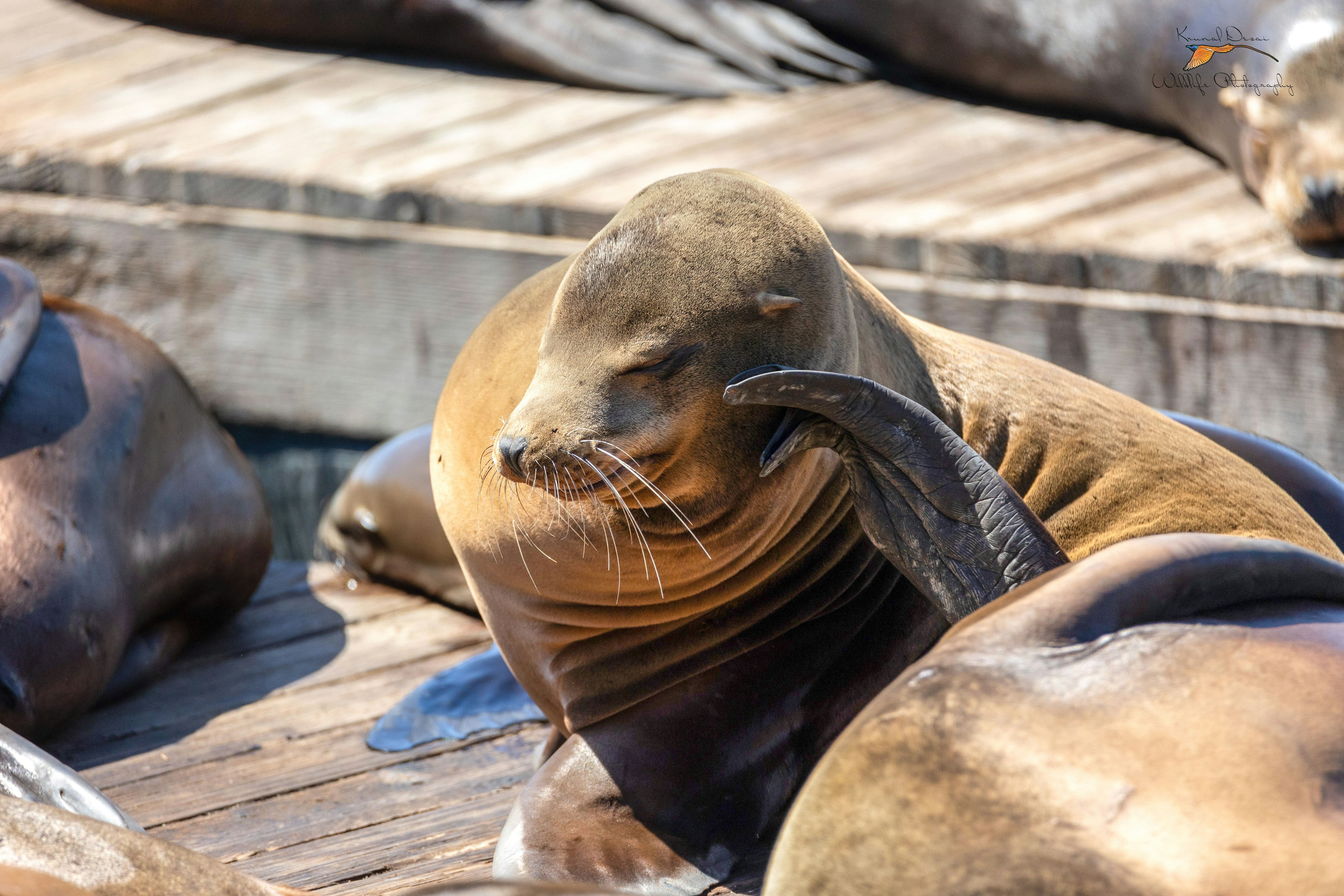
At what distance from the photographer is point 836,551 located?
2330 millimetres

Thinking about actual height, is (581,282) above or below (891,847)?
above

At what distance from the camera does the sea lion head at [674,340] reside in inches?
77.0

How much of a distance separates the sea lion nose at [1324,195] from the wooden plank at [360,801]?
7.31ft

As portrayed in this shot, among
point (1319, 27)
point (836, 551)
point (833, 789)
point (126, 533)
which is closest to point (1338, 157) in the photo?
point (1319, 27)

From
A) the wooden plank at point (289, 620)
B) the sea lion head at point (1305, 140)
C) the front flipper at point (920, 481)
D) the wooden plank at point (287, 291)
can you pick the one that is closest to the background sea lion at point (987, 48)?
the sea lion head at point (1305, 140)

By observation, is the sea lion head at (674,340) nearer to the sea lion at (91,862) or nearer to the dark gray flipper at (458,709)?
the sea lion at (91,862)

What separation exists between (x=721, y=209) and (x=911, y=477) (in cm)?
44

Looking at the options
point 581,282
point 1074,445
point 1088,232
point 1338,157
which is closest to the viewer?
point 581,282

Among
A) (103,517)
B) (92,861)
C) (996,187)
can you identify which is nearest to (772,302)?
(92,861)

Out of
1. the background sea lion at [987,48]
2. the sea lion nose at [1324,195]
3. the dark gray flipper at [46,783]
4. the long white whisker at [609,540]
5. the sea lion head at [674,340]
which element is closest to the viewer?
the sea lion head at [674,340]

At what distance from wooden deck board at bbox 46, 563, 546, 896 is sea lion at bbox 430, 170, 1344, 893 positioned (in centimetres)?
35

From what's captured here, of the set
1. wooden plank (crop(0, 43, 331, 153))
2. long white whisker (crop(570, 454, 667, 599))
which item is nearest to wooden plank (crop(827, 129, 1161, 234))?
long white whisker (crop(570, 454, 667, 599))

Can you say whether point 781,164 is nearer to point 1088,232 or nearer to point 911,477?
point 1088,232

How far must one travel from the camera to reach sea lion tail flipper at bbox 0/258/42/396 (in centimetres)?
337
